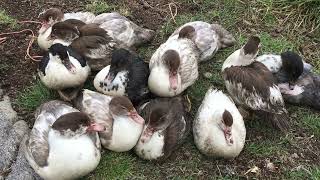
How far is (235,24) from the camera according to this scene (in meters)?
7.43

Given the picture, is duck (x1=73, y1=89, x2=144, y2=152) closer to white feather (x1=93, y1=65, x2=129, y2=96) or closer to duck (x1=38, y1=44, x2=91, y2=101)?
white feather (x1=93, y1=65, x2=129, y2=96)

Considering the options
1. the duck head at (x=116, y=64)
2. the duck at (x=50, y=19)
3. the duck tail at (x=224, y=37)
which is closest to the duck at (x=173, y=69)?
the duck head at (x=116, y=64)

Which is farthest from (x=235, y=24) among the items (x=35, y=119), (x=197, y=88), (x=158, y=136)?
(x=35, y=119)

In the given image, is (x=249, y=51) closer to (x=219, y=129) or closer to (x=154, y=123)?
(x=219, y=129)

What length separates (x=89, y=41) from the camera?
627cm

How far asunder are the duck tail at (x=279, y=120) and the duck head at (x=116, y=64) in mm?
1626

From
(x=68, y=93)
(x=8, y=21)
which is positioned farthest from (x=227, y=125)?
(x=8, y=21)

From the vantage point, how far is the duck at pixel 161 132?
543cm

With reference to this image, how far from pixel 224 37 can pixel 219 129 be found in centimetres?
179

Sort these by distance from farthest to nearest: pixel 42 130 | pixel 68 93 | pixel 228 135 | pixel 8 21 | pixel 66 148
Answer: pixel 8 21
pixel 68 93
pixel 228 135
pixel 42 130
pixel 66 148

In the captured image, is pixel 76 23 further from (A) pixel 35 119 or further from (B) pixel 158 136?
(B) pixel 158 136

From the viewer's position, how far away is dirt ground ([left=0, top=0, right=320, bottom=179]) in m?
5.60

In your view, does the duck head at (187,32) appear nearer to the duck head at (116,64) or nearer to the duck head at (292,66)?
the duck head at (116,64)

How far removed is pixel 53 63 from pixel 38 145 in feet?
3.60
